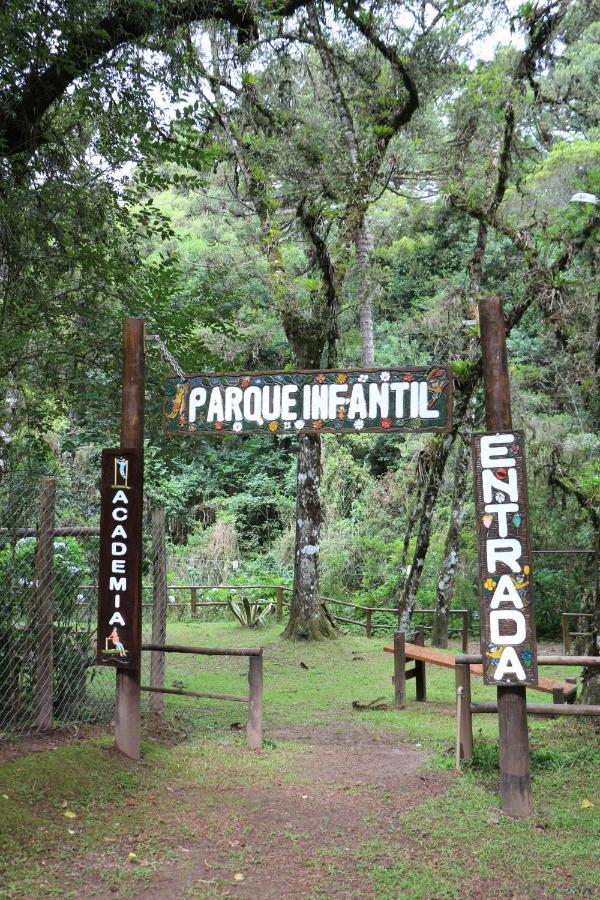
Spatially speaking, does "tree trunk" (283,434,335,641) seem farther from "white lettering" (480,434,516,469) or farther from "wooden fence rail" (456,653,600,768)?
"white lettering" (480,434,516,469)

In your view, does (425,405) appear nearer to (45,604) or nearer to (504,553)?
(504,553)

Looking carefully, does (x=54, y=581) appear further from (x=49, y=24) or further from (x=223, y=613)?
(x=223, y=613)

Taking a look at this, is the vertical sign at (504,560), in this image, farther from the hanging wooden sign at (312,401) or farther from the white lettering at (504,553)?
the hanging wooden sign at (312,401)

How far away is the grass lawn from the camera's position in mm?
3725

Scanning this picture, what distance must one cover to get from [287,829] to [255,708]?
190cm

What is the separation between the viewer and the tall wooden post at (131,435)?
552cm

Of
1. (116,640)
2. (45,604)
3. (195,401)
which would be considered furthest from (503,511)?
(45,604)

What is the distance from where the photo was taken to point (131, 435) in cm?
584

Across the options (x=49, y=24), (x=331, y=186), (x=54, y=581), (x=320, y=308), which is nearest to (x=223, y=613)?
(x=320, y=308)

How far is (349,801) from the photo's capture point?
4973mm

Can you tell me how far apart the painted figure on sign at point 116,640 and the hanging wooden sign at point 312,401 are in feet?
4.94

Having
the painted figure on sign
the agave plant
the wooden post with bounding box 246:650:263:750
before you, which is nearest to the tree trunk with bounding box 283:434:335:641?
the agave plant

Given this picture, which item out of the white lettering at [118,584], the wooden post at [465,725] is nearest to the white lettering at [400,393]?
the wooden post at [465,725]

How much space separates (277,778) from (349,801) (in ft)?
2.23
